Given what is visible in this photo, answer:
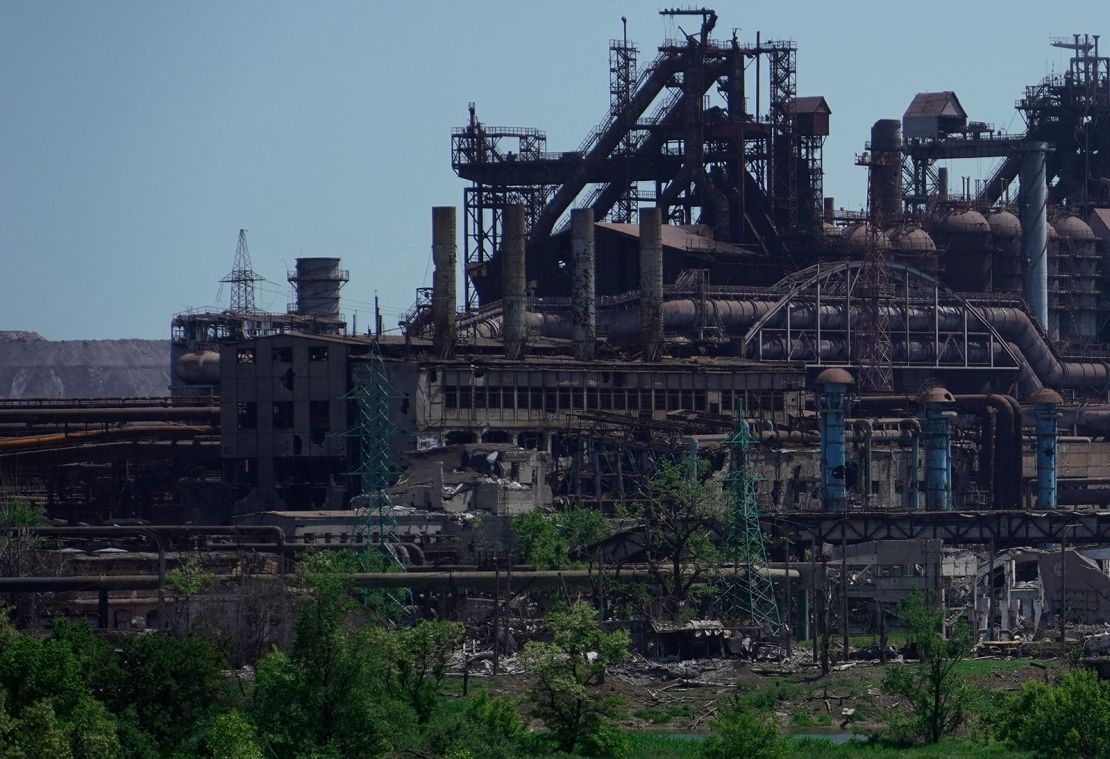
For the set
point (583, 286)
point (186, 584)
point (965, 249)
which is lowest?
point (186, 584)

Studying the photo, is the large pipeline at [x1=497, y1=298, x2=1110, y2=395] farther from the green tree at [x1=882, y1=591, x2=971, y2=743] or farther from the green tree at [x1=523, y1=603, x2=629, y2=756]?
the green tree at [x1=882, y1=591, x2=971, y2=743]

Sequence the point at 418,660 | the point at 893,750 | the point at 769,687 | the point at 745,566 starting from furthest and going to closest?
1. the point at 745,566
2. the point at 769,687
3. the point at 418,660
4. the point at 893,750

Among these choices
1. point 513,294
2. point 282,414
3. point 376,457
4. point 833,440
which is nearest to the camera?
point 376,457

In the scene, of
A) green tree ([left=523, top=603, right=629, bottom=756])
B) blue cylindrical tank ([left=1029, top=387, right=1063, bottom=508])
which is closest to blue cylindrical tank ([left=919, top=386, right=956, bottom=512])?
blue cylindrical tank ([left=1029, top=387, right=1063, bottom=508])

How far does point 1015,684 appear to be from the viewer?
192 ft

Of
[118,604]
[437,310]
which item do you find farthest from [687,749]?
[437,310]

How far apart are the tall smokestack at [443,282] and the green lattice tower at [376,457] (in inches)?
104

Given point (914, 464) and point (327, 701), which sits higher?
point (914, 464)

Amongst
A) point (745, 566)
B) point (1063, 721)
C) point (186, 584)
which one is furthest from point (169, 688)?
point (745, 566)

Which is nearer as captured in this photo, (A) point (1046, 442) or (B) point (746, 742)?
(B) point (746, 742)

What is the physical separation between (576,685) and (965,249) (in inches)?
2663

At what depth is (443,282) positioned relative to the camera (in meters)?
90.9

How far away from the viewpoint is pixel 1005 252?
116 m

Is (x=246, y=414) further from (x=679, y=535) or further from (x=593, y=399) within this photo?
(x=679, y=535)
